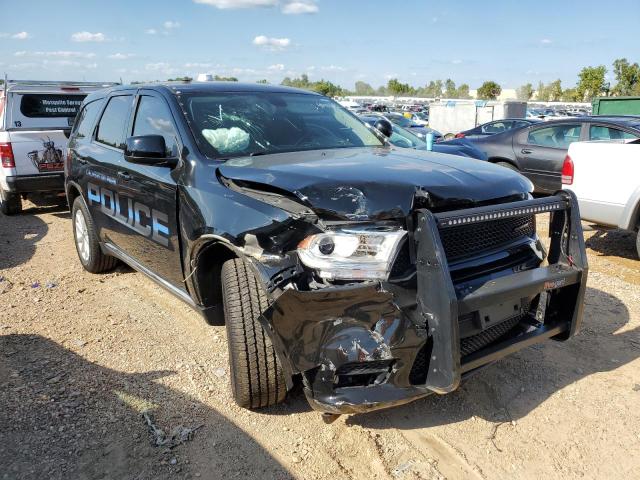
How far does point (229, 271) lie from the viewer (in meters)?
2.88

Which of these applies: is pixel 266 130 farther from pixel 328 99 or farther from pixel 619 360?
pixel 619 360

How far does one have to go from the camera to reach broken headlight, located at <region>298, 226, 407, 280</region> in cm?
237

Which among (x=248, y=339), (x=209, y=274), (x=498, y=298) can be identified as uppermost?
(x=498, y=298)

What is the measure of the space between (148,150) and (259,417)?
5.73 ft

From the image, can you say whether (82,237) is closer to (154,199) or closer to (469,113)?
(154,199)

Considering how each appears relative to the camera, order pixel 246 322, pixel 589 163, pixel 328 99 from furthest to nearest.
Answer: pixel 589 163
pixel 328 99
pixel 246 322

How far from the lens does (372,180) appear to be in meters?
2.62

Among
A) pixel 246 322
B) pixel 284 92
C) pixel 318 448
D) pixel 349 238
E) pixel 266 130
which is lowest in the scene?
pixel 318 448

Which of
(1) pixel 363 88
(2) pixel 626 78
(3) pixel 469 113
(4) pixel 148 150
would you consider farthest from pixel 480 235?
(1) pixel 363 88

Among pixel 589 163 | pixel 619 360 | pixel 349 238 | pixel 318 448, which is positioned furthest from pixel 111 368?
pixel 589 163

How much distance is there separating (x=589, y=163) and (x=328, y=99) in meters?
3.12

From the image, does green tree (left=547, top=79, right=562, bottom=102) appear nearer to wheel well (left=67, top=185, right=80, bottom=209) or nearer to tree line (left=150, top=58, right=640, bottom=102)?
tree line (left=150, top=58, right=640, bottom=102)

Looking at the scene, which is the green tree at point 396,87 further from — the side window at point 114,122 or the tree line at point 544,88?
the side window at point 114,122

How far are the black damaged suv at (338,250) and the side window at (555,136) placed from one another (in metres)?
6.29
